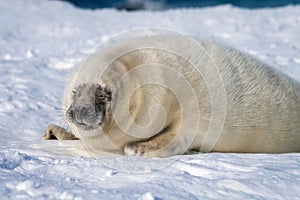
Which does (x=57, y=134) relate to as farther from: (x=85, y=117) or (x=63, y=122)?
(x=85, y=117)

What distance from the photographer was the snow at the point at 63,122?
2182mm

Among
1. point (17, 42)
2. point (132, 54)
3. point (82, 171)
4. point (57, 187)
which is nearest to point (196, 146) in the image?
point (132, 54)

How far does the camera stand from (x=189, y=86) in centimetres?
304

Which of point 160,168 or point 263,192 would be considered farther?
point 160,168

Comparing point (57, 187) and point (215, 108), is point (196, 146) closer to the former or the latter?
point (215, 108)

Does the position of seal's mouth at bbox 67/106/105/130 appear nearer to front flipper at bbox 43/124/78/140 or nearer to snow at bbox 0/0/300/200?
snow at bbox 0/0/300/200

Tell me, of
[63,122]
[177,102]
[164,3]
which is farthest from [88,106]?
[164,3]

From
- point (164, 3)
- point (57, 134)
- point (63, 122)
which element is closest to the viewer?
point (57, 134)

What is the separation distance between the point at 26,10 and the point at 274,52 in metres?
3.43

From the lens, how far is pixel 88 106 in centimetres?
279

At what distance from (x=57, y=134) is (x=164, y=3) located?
29.5ft

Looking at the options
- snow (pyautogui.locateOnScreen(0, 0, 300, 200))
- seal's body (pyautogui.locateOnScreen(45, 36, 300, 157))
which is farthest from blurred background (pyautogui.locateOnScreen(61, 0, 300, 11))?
seal's body (pyautogui.locateOnScreen(45, 36, 300, 157))

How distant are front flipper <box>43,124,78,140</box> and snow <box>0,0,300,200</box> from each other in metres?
0.08

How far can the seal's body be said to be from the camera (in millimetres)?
2873
